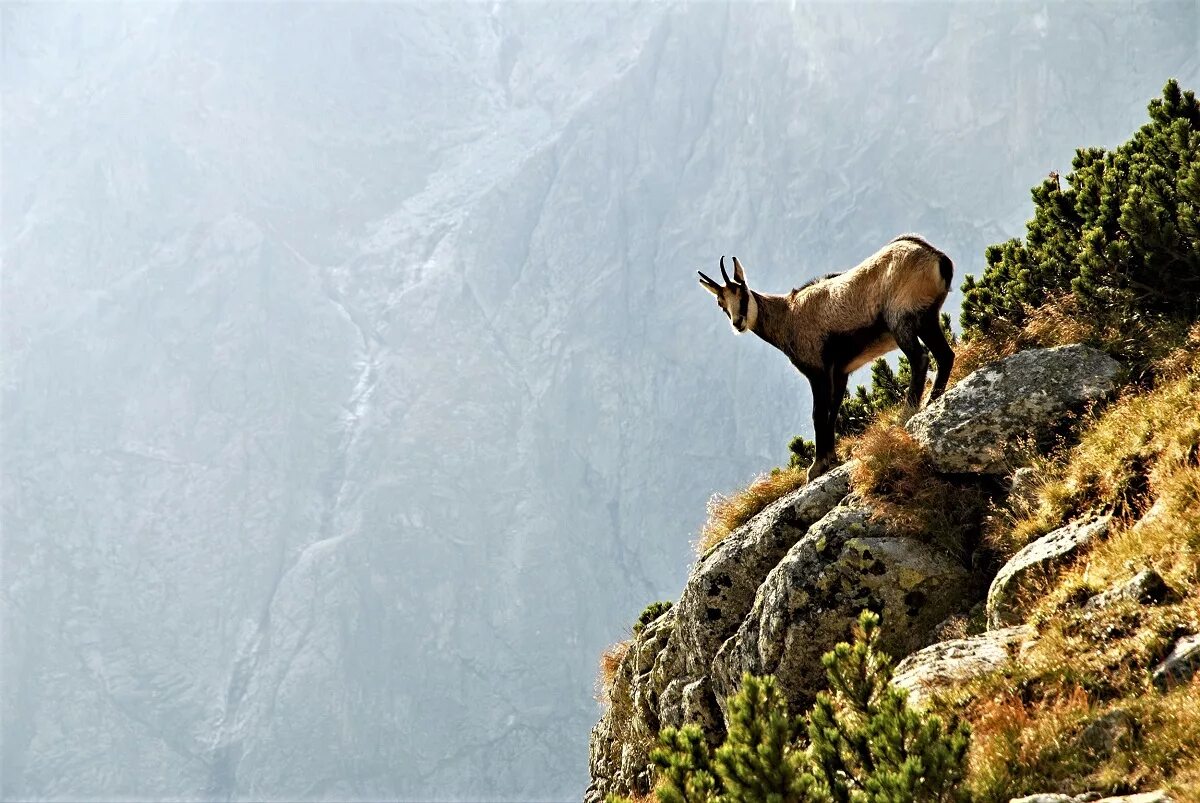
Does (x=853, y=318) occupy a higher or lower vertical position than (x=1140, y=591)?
higher

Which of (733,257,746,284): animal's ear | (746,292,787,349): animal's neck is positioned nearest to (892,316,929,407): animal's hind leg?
(746,292,787,349): animal's neck

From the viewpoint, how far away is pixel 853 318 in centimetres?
1399

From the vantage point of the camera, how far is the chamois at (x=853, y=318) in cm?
1323

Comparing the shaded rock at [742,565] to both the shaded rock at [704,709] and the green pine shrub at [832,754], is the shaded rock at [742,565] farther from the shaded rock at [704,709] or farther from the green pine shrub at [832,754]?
the green pine shrub at [832,754]

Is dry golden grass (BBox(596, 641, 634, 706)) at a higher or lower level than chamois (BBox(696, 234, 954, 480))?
lower

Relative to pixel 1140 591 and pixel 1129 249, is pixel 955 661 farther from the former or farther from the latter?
pixel 1129 249

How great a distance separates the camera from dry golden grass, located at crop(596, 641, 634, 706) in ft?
55.0

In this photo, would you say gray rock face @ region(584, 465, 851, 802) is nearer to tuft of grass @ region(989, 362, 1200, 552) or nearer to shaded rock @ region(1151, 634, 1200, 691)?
tuft of grass @ region(989, 362, 1200, 552)

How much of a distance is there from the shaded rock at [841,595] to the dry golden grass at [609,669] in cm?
521

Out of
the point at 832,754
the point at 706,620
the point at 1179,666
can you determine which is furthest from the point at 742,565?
the point at 832,754

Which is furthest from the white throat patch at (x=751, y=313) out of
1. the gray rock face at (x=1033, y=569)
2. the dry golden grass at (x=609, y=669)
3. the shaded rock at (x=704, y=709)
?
the gray rock face at (x=1033, y=569)

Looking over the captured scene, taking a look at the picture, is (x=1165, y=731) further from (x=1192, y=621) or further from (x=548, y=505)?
(x=548, y=505)

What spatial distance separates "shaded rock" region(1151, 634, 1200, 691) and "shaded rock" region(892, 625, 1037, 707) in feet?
4.20

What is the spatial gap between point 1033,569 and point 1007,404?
2.95 m
